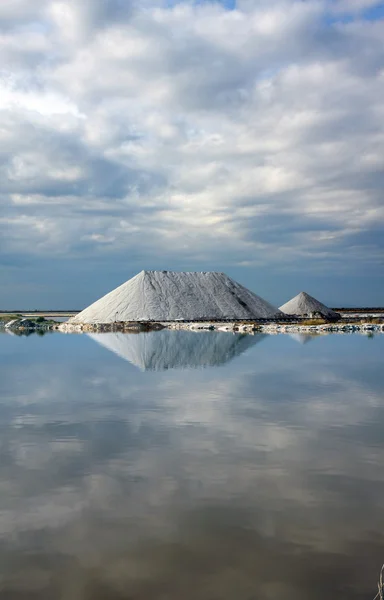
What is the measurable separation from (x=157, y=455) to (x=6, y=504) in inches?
103

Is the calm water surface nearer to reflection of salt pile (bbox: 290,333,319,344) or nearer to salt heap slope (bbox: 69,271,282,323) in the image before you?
reflection of salt pile (bbox: 290,333,319,344)

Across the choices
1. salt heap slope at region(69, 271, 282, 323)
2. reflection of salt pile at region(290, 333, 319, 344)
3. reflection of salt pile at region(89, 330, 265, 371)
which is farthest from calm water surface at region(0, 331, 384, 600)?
salt heap slope at region(69, 271, 282, 323)

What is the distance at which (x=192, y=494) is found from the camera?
262 inches

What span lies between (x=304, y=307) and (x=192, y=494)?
65.3 m

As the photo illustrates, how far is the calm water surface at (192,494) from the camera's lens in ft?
15.5

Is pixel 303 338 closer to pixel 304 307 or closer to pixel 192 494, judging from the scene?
pixel 192 494

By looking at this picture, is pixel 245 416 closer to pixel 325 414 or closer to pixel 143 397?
pixel 325 414

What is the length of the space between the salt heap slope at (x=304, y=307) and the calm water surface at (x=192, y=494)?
55.2m

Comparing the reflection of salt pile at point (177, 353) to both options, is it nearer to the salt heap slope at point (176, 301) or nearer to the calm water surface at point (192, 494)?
the calm water surface at point (192, 494)

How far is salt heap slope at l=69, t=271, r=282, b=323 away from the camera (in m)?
57.4

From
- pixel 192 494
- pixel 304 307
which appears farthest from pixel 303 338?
pixel 304 307

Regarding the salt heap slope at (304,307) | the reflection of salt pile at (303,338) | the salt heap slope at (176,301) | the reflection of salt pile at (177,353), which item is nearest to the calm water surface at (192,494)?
the reflection of salt pile at (177,353)

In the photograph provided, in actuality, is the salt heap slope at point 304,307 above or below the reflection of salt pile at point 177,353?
above

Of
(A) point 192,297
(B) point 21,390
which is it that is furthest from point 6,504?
(A) point 192,297
